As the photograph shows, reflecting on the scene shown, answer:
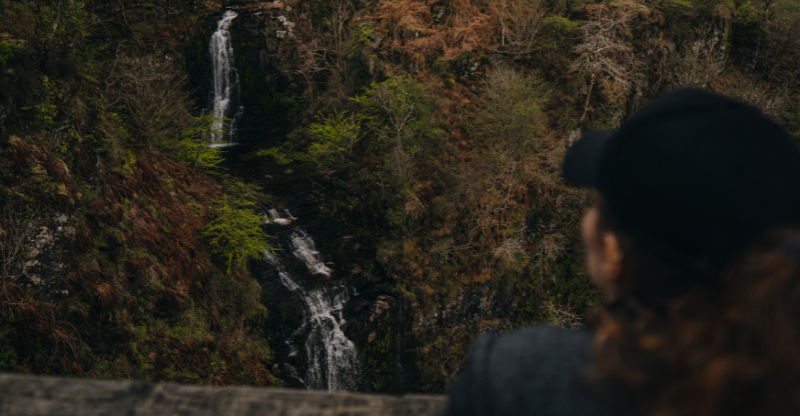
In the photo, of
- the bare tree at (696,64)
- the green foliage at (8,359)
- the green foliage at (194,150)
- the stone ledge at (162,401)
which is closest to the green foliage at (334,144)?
the green foliage at (194,150)

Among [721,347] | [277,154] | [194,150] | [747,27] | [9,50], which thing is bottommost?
[277,154]

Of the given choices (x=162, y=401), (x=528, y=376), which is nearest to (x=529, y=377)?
(x=528, y=376)

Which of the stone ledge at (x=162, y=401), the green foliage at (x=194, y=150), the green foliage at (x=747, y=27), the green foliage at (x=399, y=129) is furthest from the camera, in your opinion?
the green foliage at (x=747, y=27)

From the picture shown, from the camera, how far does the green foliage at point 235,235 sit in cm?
1016

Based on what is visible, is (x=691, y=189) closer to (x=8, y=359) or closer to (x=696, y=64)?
(x=8, y=359)

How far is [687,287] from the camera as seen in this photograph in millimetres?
719

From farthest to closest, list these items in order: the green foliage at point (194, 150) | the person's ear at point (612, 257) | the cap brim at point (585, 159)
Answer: the green foliage at point (194, 150) → the cap brim at point (585, 159) → the person's ear at point (612, 257)

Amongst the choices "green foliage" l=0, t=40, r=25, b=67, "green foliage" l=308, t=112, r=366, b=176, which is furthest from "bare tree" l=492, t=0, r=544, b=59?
"green foliage" l=0, t=40, r=25, b=67

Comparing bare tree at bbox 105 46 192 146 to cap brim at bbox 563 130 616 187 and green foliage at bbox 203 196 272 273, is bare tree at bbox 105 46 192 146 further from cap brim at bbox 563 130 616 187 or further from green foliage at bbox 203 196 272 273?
cap brim at bbox 563 130 616 187

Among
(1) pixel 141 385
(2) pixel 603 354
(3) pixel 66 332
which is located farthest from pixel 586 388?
(3) pixel 66 332

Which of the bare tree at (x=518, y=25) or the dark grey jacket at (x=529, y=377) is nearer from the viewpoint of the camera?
the dark grey jacket at (x=529, y=377)

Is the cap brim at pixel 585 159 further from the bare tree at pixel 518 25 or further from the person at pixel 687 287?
the bare tree at pixel 518 25

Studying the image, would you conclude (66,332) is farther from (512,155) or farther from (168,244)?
(512,155)

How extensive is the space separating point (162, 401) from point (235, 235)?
9.53 meters
